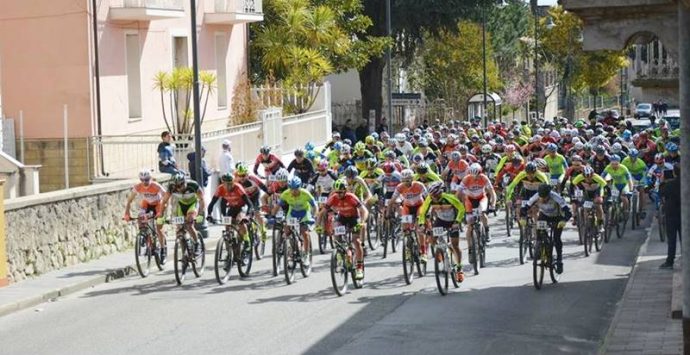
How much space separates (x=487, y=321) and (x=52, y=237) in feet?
26.4

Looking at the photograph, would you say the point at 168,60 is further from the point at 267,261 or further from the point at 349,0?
the point at 267,261

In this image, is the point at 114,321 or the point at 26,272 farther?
the point at 26,272

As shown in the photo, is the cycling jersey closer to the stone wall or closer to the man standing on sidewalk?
the man standing on sidewalk

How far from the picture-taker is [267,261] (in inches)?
955

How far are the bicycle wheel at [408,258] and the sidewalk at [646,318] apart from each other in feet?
10.4

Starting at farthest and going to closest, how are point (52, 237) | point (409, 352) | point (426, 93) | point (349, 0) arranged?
point (426, 93)
point (349, 0)
point (52, 237)
point (409, 352)

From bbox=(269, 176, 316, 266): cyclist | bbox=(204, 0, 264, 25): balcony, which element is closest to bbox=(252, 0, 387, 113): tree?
bbox=(204, 0, 264, 25): balcony

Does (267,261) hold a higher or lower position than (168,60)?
lower

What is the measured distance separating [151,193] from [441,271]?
542 centimetres

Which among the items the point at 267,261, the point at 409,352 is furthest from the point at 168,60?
the point at 409,352

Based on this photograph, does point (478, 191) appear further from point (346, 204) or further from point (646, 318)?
point (646, 318)

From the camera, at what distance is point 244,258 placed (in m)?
22.2

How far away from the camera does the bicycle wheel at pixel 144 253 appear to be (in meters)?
22.3

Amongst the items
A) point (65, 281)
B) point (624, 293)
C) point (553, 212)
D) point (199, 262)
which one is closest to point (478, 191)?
point (553, 212)
